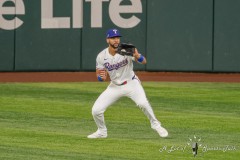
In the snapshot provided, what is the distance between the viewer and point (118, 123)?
1608cm

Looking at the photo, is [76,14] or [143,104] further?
[76,14]

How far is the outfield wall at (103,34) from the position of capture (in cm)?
2444

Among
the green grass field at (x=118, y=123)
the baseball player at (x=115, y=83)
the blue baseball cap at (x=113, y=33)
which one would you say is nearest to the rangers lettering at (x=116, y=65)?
the baseball player at (x=115, y=83)

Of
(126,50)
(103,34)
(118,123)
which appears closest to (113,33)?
(126,50)

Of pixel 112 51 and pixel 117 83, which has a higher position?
pixel 112 51

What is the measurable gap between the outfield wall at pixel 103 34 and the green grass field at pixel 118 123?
5.25 ft

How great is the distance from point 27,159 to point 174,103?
24.5ft

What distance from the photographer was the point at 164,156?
40.3ft

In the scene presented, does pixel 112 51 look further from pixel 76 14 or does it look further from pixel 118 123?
pixel 76 14

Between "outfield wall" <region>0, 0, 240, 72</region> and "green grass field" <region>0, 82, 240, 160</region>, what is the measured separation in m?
1.60

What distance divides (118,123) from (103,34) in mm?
9172

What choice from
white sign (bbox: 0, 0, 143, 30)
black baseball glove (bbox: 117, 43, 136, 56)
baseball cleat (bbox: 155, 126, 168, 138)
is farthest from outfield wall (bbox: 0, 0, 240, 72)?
black baseball glove (bbox: 117, 43, 136, 56)

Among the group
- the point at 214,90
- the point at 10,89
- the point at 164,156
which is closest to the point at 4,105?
the point at 10,89

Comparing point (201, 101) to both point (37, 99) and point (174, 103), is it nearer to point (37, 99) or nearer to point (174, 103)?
point (174, 103)
